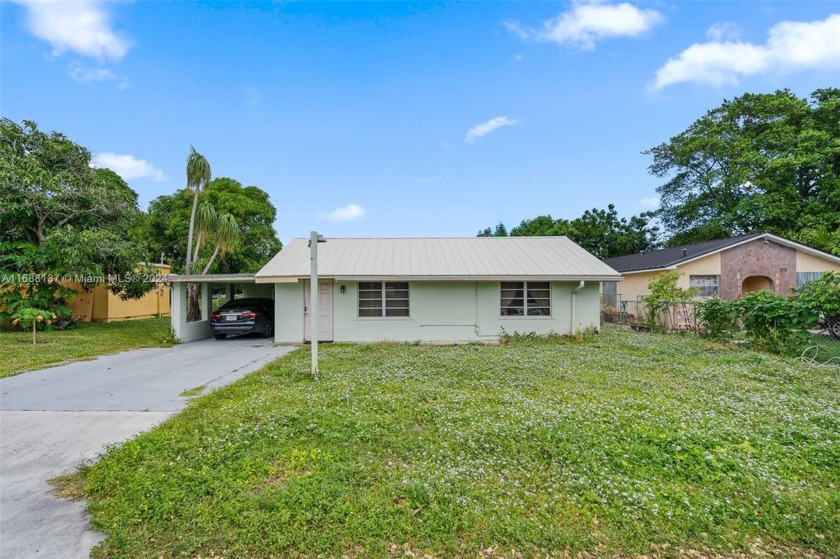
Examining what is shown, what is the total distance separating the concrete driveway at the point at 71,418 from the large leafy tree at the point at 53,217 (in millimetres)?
5205

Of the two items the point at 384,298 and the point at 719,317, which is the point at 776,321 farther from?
the point at 384,298

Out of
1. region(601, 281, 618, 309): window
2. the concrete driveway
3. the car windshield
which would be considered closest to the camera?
the concrete driveway

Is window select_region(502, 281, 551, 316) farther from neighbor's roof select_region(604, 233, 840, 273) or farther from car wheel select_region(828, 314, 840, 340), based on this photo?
neighbor's roof select_region(604, 233, 840, 273)

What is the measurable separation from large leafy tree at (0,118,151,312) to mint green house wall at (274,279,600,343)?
6.66 metres

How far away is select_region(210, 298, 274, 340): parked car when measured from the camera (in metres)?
12.4

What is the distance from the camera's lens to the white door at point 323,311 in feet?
37.4

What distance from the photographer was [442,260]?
40.7 ft

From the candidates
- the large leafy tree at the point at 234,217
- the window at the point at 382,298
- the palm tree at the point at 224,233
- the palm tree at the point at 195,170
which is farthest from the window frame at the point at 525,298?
the large leafy tree at the point at 234,217

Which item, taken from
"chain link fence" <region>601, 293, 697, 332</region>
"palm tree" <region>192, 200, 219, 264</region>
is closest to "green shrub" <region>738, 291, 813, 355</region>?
"chain link fence" <region>601, 293, 697, 332</region>

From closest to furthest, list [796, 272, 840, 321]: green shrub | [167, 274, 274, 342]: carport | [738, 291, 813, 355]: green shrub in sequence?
1. [796, 272, 840, 321]: green shrub
2. [738, 291, 813, 355]: green shrub
3. [167, 274, 274, 342]: carport

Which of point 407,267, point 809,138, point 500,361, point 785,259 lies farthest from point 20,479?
point 809,138

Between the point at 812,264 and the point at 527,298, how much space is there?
14.1 m

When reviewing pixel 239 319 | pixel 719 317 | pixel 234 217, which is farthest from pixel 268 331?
pixel 719 317

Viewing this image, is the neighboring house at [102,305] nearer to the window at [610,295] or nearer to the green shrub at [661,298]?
the green shrub at [661,298]
